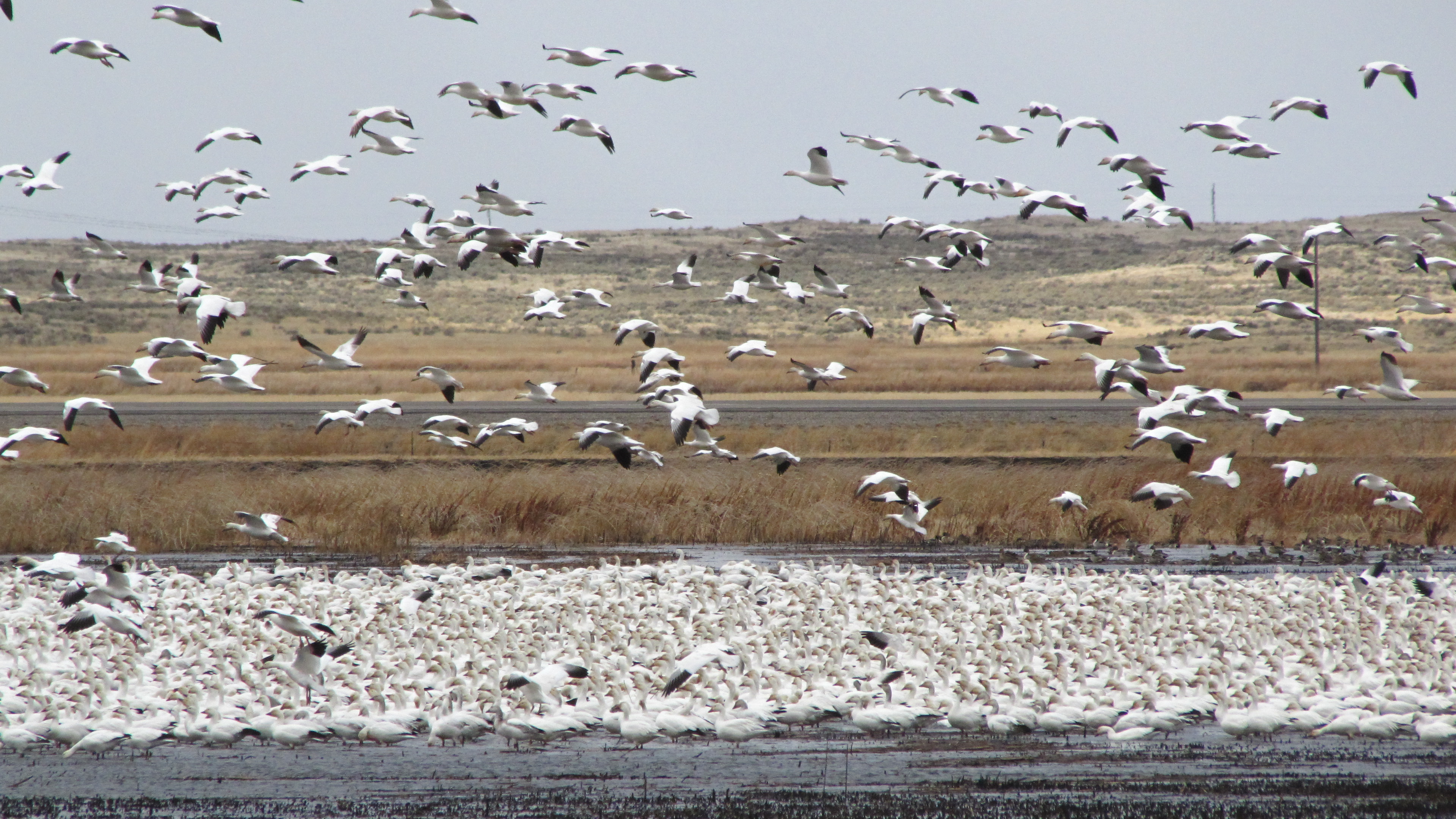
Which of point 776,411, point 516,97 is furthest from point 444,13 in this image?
point 776,411

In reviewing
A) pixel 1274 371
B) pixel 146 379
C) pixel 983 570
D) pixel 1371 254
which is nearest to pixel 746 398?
pixel 1274 371

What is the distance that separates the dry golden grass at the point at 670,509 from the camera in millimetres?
25672

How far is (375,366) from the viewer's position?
185ft

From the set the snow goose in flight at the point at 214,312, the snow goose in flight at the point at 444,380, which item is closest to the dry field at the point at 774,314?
the snow goose in flight at the point at 444,380

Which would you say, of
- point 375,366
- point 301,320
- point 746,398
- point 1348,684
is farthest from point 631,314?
point 1348,684

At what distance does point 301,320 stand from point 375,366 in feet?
101

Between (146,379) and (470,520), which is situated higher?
(146,379)

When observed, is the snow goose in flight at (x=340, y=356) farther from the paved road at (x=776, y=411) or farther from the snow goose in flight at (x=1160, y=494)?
the paved road at (x=776, y=411)

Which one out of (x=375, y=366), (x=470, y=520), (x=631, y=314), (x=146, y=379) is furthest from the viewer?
(x=631, y=314)

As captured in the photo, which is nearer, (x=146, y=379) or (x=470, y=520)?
(x=146, y=379)

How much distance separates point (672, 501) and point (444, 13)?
12.7 m

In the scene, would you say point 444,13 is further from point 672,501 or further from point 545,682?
point 672,501

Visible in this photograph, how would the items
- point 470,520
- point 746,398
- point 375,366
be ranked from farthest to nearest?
point 375,366 → point 746,398 → point 470,520

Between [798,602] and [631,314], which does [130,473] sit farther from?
[631,314]
